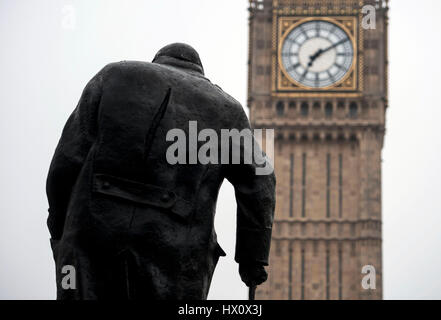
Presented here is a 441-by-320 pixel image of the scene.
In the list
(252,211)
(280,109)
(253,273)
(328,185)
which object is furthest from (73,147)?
(328,185)

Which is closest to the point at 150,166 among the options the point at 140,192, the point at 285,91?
the point at 140,192

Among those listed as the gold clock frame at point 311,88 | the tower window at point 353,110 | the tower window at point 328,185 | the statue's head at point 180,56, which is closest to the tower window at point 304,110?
the gold clock frame at point 311,88

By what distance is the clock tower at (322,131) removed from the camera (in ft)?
177

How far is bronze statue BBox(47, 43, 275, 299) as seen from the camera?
7.11 m

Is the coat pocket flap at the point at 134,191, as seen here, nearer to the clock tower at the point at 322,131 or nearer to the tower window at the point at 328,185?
the clock tower at the point at 322,131

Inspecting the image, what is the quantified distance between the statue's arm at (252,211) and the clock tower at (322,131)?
46.1 meters

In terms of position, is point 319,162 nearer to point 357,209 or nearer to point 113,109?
point 357,209

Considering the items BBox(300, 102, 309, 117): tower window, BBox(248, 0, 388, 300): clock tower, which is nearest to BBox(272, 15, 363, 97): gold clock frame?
BBox(248, 0, 388, 300): clock tower

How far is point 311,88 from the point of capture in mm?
53750

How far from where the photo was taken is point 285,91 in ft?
178

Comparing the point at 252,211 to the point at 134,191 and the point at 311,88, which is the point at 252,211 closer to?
the point at 134,191

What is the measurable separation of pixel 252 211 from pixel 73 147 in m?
1.18

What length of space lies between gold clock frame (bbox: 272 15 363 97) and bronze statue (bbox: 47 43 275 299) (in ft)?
153

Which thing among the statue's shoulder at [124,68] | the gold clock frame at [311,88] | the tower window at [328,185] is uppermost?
the gold clock frame at [311,88]
